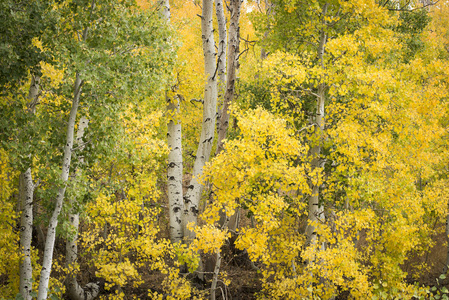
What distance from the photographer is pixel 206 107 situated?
9586 millimetres

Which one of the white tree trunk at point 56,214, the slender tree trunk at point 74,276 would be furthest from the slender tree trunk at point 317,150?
the slender tree trunk at point 74,276

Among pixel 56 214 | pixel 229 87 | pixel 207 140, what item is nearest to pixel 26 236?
pixel 56 214

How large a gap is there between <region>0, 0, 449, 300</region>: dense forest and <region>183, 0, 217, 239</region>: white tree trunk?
4cm

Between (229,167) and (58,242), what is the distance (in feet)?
32.0

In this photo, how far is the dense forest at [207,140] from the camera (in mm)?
5922

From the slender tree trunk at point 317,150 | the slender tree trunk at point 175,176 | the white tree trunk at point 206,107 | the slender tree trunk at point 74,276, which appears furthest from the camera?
the slender tree trunk at point 175,176

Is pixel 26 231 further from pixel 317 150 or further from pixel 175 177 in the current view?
pixel 317 150

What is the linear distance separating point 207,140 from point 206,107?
0.87 meters

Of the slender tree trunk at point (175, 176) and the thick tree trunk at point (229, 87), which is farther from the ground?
the thick tree trunk at point (229, 87)

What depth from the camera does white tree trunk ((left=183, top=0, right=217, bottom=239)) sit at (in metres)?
9.35

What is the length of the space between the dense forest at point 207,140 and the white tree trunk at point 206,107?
0.12 ft

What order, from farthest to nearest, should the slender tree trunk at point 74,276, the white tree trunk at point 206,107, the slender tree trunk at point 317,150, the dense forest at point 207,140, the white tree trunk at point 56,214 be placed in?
the white tree trunk at point 206,107 → the slender tree trunk at point 74,276 → the slender tree trunk at point 317,150 → the white tree trunk at point 56,214 → the dense forest at point 207,140

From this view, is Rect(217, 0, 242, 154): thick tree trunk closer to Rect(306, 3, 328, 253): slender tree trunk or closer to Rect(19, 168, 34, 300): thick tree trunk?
Rect(306, 3, 328, 253): slender tree trunk

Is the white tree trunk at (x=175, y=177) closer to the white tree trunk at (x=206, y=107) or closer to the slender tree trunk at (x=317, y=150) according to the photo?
the white tree trunk at (x=206, y=107)
